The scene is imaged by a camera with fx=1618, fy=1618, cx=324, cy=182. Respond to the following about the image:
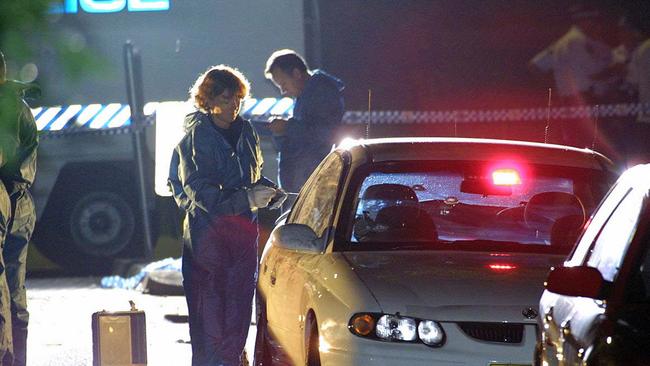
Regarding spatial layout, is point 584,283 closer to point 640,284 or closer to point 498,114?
point 640,284

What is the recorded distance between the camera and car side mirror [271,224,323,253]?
7.14 metres

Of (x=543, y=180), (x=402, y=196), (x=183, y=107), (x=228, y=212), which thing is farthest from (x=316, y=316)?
(x=183, y=107)

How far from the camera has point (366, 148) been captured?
7.67 meters

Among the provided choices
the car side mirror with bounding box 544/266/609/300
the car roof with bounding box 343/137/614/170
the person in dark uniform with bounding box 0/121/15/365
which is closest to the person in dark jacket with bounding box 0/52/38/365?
the person in dark uniform with bounding box 0/121/15/365

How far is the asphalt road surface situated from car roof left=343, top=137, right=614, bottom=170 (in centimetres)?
301

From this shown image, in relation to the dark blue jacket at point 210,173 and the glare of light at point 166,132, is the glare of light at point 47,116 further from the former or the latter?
the dark blue jacket at point 210,173

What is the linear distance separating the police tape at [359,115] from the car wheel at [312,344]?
29.4 feet

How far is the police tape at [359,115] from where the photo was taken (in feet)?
51.7

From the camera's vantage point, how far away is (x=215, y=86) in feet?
28.1

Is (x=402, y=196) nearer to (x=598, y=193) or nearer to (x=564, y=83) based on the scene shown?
(x=598, y=193)

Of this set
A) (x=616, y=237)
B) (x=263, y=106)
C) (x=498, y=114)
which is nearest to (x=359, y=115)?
(x=263, y=106)

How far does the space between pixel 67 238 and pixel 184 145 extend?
8.07 m

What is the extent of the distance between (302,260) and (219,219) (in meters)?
1.29

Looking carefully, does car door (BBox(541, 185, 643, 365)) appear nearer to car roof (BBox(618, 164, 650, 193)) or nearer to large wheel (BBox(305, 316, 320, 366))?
car roof (BBox(618, 164, 650, 193))
